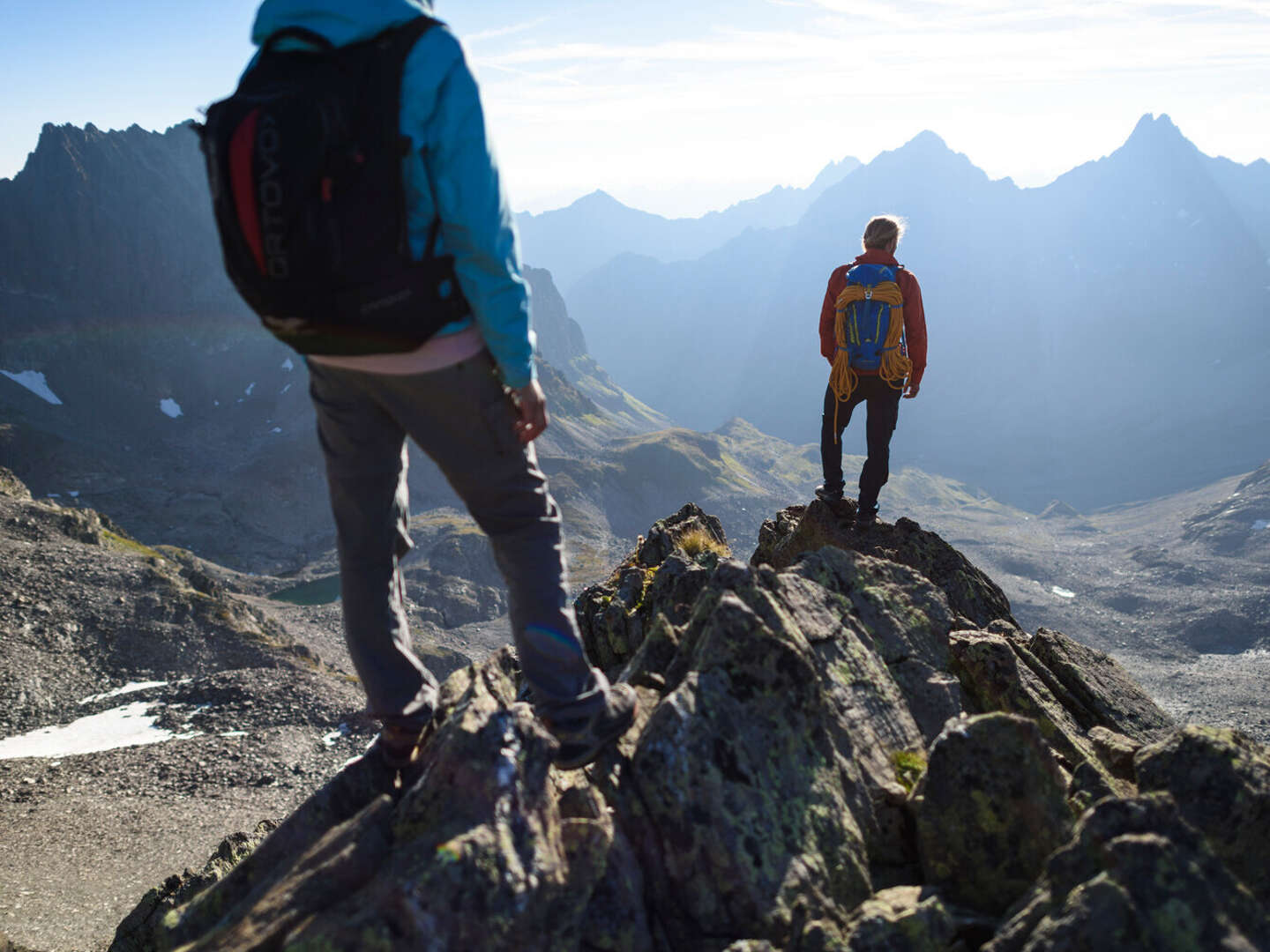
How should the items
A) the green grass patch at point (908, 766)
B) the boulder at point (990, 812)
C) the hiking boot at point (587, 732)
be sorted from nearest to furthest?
the boulder at point (990, 812)
the hiking boot at point (587, 732)
the green grass patch at point (908, 766)

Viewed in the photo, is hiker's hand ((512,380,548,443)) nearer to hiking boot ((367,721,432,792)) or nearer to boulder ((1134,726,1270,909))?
hiking boot ((367,721,432,792))

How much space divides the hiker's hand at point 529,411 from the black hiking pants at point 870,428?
356 inches

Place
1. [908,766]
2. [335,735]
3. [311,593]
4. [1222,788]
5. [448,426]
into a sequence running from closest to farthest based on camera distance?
[448,426], [1222,788], [908,766], [335,735], [311,593]

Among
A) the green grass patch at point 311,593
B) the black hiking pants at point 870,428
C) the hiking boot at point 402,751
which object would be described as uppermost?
the green grass patch at point 311,593

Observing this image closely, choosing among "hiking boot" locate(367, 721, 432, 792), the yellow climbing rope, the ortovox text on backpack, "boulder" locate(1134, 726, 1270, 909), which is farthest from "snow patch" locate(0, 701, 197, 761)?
"boulder" locate(1134, 726, 1270, 909)

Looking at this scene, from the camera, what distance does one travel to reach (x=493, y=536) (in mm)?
5363

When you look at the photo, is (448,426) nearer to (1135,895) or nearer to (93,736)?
(1135,895)

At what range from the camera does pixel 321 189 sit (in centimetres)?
417

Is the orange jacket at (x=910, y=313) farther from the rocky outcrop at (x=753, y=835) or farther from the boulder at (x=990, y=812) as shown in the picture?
the boulder at (x=990, y=812)

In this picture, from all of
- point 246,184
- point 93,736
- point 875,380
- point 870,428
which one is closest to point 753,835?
point 246,184

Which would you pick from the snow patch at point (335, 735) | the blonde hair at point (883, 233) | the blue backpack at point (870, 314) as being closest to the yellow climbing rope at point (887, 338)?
the blue backpack at point (870, 314)

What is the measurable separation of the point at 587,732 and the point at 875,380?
9724 millimetres

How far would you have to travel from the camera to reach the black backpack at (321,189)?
13.5 ft

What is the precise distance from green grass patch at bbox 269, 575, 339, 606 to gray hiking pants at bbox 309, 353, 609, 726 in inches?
5851
